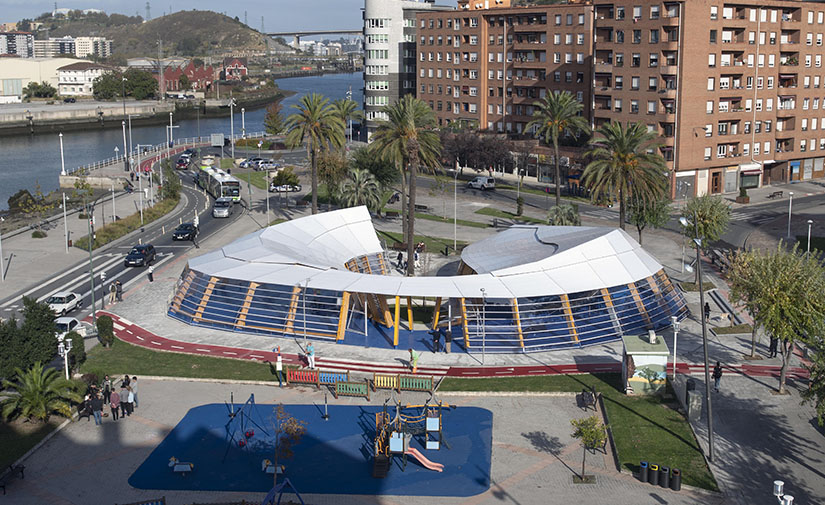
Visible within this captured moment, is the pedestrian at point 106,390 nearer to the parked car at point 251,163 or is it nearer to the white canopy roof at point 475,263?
the white canopy roof at point 475,263

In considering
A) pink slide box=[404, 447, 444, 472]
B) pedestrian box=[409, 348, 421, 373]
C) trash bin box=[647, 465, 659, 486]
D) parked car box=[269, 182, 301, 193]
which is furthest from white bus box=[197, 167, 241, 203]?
trash bin box=[647, 465, 659, 486]

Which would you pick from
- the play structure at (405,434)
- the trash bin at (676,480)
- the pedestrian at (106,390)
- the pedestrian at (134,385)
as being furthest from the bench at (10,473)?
the trash bin at (676,480)

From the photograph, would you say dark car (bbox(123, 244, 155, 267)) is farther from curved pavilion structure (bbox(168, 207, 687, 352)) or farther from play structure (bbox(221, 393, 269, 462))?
play structure (bbox(221, 393, 269, 462))

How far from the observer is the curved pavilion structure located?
174ft

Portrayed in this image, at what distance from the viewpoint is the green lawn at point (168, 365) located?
4903 centimetres

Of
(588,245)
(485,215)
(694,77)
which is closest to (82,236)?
(485,215)

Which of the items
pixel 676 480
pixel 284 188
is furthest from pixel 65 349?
pixel 284 188

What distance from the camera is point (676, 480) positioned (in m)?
36.0

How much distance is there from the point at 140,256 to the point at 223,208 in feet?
79.1

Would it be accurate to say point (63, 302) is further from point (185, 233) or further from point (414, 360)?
point (414, 360)

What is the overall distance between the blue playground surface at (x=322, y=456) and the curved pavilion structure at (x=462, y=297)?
10.1 metres

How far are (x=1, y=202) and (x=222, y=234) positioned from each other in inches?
2107

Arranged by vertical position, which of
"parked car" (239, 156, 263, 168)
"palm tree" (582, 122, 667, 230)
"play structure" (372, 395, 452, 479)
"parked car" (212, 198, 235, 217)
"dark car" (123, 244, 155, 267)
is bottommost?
"play structure" (372, 395, 452, 479)

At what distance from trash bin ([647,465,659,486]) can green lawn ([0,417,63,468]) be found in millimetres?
27146
